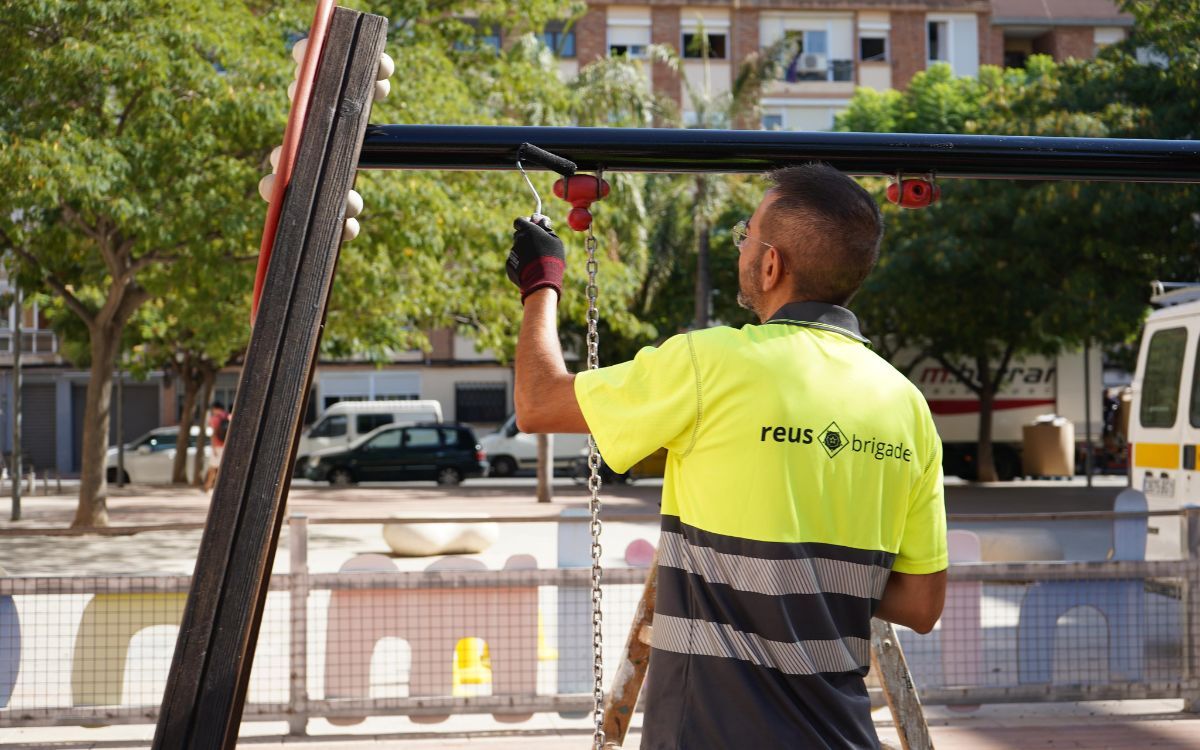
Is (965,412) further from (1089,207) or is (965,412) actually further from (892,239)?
(1089,207)

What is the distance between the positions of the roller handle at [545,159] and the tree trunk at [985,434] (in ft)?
92.8

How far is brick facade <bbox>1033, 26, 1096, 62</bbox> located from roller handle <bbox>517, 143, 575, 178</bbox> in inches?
1744

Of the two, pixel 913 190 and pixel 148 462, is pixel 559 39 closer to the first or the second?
pixel 148 462

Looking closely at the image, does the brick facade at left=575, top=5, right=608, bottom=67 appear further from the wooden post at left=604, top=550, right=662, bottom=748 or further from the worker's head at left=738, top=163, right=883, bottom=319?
the worker's head at left=738, top=163, right=883, bottom=319

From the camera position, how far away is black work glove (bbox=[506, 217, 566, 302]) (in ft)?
7.66

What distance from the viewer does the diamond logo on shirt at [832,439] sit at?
80.3 inches

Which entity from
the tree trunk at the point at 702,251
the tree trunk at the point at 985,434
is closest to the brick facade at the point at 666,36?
the tree trunk at the point at 702,251

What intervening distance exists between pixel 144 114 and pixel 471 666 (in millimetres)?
9430

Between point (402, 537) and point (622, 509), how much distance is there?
9.96 m

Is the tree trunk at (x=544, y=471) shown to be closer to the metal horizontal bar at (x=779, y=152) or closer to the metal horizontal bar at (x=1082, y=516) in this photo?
the metal horizontal bar at (x=1082, y=516)

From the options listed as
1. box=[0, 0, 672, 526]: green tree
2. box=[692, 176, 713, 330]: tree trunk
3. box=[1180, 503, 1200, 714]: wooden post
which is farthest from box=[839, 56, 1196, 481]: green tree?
box=[1180, 503, 1200, 714]: wooden post

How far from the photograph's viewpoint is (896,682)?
3.62m


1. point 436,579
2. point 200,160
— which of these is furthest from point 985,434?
point 436,579

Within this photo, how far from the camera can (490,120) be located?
16.0 metres
